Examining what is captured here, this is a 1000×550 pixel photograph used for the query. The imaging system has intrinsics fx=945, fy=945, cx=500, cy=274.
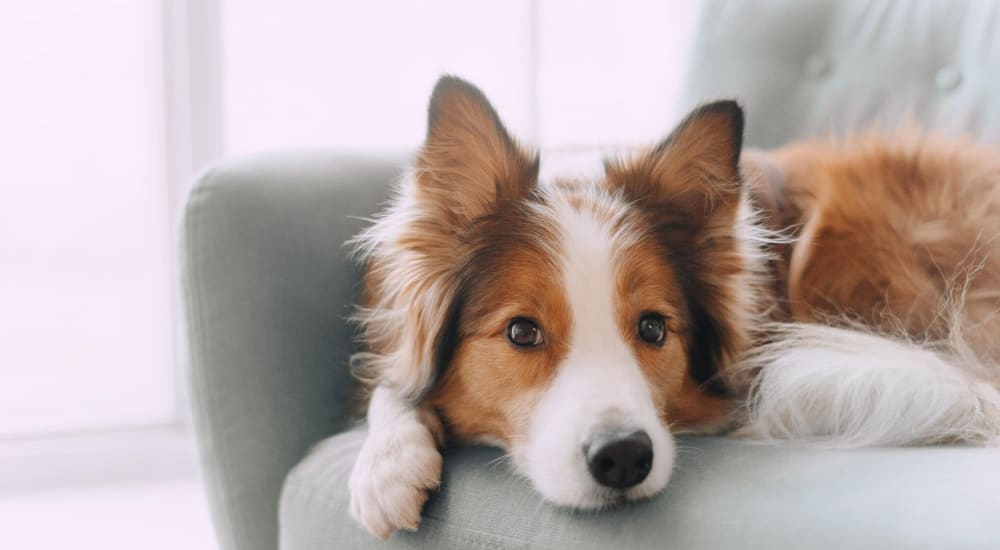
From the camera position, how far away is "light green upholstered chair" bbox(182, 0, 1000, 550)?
1.23 m

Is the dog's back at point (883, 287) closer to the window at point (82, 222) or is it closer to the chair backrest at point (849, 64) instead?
the chair backrest at point (849, 64)

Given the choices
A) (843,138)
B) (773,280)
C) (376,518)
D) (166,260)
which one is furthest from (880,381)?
(166,260)

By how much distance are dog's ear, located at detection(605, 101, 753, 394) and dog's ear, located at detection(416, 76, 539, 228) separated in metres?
0.21

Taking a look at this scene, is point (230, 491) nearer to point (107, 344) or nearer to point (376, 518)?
point (376, 518)

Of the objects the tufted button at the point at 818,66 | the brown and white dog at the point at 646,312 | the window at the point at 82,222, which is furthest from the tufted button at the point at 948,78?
the window at the point at 82,222

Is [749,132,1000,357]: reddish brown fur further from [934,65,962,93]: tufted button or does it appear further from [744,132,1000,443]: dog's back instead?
[934,65,962,93]: tufted button

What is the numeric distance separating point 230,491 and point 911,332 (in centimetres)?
140

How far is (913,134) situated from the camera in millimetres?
2240

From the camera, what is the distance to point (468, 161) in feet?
5.61

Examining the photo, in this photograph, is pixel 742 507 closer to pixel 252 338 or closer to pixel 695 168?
pixel 695 168

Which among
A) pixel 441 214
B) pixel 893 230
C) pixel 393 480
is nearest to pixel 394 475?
pixel 393 480

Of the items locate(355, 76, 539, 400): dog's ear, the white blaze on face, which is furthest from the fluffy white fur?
locate(355, 76, 539, 400): dog's ear

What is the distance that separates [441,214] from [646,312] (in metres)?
0.42

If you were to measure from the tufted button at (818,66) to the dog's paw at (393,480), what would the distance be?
5.57 feet
